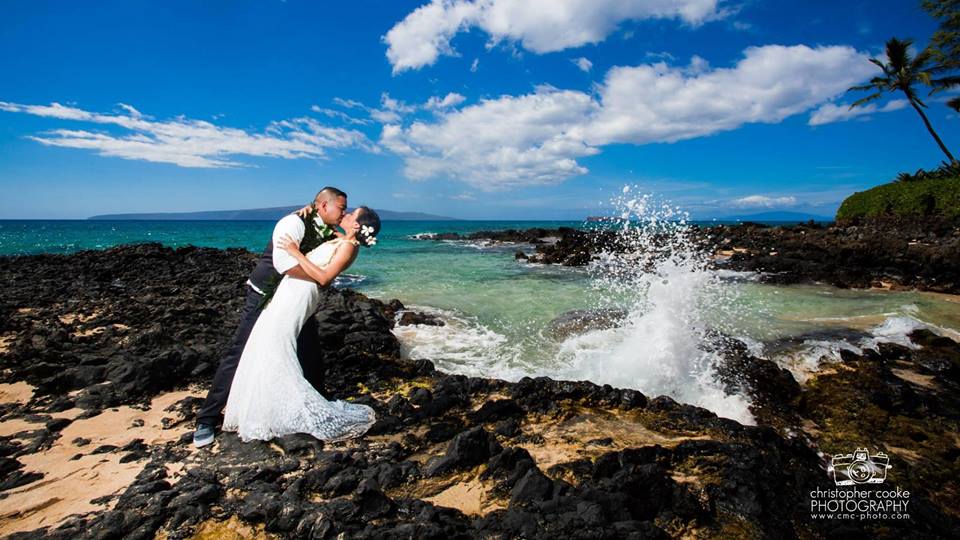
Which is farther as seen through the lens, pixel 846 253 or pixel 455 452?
pixel 846 253

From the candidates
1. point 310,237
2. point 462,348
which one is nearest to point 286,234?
point 310,237

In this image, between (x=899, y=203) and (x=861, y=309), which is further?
(x=899, y=203)

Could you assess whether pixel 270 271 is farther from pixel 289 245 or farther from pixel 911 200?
pixel 911 200

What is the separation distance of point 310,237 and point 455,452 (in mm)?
2755

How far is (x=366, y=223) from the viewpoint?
4.29m

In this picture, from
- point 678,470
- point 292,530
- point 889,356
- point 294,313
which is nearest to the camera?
point 292,530

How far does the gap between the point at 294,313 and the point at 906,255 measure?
24.8 meters

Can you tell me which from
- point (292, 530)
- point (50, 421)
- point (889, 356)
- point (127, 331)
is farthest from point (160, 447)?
point (889, 356)

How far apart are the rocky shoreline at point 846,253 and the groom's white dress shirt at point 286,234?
63.8ft

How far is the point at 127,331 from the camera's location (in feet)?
28.4

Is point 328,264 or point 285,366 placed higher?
point 328,264

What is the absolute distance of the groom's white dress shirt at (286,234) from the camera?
4199 mm

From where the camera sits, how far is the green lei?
4463mm

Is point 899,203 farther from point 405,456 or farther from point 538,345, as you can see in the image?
point 405,456
